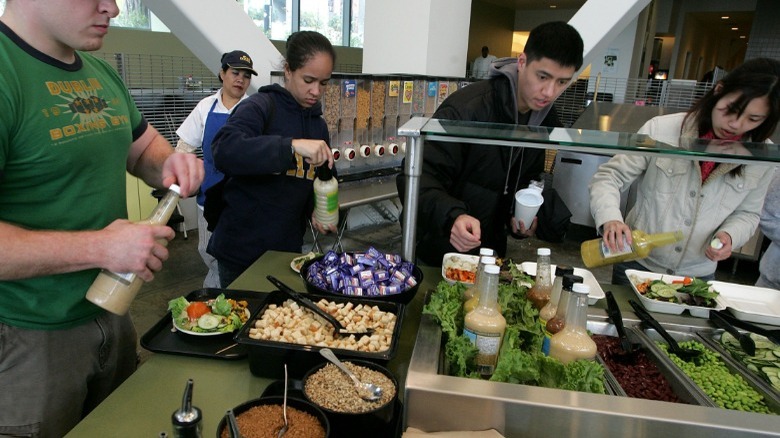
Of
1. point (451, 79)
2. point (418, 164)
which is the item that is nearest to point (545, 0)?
point (451, 79)

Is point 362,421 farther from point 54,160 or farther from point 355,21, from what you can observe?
point 355,21

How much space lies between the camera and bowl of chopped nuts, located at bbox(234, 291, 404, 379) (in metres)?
1.21

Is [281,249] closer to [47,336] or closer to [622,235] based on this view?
[47,336]

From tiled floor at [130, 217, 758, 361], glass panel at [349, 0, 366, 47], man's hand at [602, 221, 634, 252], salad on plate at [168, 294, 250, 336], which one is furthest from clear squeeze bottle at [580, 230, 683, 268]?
glass panel at [349, 0, 366, 47]

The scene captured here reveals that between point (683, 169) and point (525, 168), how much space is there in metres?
0.62

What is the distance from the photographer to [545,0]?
12758mm

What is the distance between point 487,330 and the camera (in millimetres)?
1171

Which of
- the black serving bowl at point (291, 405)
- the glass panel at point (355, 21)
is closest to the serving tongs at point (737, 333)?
the black serving bowl at point (291, 405)

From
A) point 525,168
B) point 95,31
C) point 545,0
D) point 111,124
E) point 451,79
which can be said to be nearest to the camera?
point 95,31

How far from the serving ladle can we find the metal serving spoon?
93 centimetres

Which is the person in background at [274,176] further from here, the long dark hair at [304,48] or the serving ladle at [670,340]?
the serving ladle at [670,340]

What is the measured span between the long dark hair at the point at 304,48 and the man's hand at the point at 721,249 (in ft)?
5.74

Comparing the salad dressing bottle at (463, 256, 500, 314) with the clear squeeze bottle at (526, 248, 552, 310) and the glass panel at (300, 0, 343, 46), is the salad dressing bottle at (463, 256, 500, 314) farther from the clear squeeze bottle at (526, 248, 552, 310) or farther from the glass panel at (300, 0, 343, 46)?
the glass panel at (300, 0, 343, 46)

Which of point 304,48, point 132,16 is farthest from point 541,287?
point 132,16
